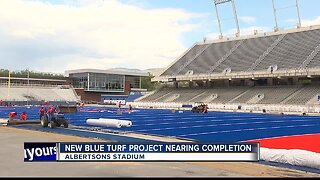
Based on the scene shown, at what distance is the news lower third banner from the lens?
32.3 feet

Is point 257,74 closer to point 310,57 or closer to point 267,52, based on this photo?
point 267,52

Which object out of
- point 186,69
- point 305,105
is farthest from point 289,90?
point 186,69

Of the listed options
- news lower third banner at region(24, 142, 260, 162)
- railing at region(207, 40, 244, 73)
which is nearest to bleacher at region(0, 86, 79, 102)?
railing at region(207, 40, 244, 73)

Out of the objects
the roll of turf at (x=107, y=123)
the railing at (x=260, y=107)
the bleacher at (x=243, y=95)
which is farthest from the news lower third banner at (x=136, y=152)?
the bleacher at (x=243, y=95)

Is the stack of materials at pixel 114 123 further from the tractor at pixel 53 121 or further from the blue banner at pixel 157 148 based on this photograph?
the blue banner at pixel 157 148

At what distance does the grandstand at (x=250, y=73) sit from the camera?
5331 cm

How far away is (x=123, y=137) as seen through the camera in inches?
754

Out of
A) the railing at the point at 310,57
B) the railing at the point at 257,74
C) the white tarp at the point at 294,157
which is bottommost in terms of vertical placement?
the white tarp at the point at 294,157

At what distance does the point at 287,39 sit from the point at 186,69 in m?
18.6

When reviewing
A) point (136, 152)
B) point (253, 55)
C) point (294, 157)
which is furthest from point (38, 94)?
point (136, 152)

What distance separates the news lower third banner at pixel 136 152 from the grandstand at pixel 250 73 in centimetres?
3758

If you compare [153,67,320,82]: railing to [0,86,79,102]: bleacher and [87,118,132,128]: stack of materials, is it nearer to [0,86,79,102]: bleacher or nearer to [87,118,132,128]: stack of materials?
[0,86,79,102]: bleacher

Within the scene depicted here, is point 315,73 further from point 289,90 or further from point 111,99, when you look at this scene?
point 111,99

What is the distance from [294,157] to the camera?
491 inches
